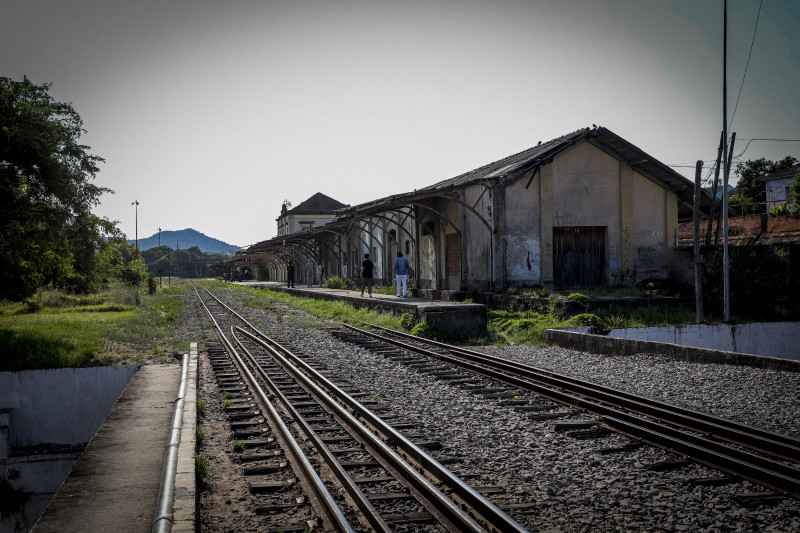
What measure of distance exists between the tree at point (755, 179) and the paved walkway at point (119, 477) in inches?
1791

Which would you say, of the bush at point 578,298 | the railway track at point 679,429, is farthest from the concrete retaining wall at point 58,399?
the bush at point 578,298

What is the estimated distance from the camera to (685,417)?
597 cm

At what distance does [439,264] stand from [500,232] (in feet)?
15.0

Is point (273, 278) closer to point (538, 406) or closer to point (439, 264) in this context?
point (439, 264)

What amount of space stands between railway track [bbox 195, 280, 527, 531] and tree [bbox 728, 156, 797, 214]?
43.8 meters

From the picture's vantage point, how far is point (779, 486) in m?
4.25

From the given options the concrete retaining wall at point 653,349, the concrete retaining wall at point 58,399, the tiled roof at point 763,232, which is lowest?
the concrete retaining wall at point 58,399

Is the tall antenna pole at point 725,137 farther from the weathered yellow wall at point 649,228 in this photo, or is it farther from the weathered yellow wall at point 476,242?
the weathered yellow wall at point 476,242

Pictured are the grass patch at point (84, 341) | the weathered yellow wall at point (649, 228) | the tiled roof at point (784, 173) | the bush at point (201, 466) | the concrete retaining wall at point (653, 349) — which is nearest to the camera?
the bush at point (201, 466)

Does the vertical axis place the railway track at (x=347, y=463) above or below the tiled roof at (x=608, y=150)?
below

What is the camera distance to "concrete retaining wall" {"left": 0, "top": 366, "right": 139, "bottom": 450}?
11477mm

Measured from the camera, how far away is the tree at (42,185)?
563 inches

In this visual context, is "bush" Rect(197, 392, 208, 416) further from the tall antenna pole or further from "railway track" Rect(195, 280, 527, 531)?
the tall antenna pole

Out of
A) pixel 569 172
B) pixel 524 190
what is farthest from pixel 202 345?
pixel 569 172
